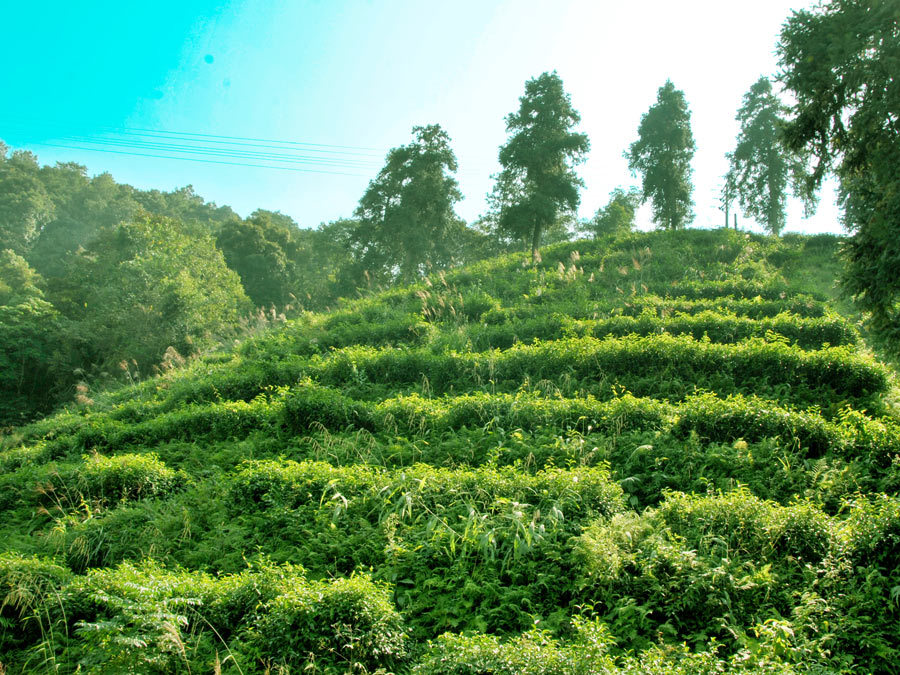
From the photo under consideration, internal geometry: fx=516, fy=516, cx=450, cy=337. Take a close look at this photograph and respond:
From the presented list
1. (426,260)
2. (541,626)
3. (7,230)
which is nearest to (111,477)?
(541,626)

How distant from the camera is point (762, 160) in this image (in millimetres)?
33000

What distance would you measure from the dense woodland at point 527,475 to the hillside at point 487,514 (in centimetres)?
4

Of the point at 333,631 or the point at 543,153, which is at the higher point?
the point at 543,153

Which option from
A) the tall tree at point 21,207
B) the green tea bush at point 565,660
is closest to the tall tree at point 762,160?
the green tea bush at point 565,660

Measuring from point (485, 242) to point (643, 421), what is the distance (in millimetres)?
34530

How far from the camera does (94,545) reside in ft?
21.4

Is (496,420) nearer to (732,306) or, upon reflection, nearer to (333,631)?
(333,631)

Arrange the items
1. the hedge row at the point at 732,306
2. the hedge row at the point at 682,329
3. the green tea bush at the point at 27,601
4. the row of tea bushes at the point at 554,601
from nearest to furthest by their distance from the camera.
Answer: the row of tea bushes at the point at 554,601 < the green tea bush at the point at 27,601 < the hedge row at the point at 682,329 < the hedge row at the point at 732,306

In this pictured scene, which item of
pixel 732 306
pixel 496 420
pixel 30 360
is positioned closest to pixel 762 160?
pixel 732 306

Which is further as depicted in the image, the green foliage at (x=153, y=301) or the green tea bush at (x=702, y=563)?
the green foliage at (x=153, y=301)

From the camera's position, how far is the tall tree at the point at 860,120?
30.2 feet

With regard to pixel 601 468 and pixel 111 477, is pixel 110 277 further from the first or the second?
pixel 601 468

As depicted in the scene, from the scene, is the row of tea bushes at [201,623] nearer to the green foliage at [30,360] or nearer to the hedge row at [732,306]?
the hedge row at [732,306]

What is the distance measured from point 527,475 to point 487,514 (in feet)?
2.94
